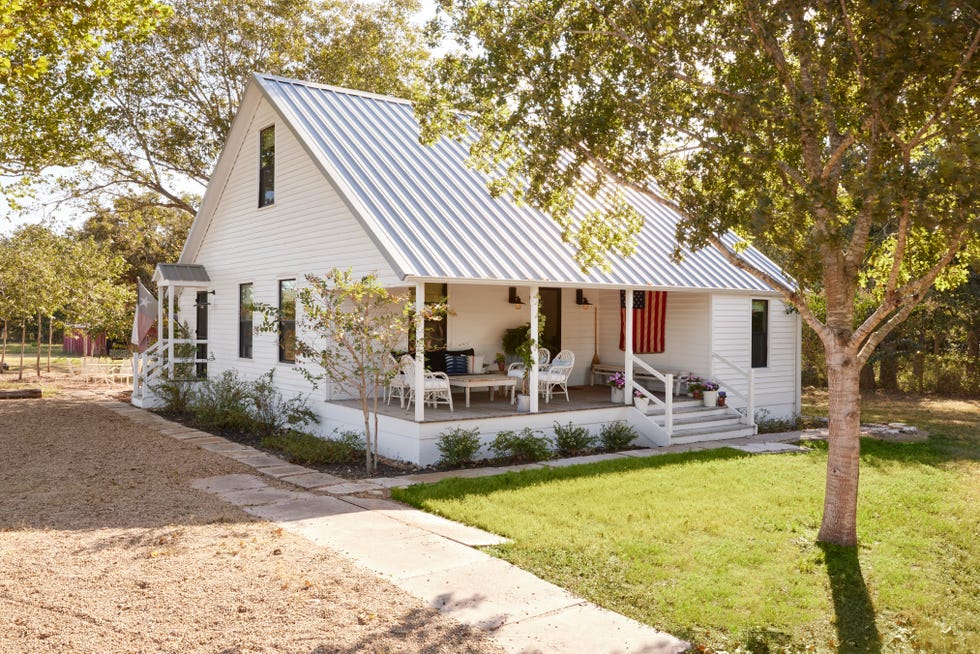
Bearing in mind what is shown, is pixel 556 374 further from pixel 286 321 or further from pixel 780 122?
pixel 780 122

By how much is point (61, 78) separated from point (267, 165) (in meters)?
7.67

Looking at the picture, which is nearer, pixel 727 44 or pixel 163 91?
pixel 727 44

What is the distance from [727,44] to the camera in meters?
7.08

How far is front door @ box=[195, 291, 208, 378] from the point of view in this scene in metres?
17.4

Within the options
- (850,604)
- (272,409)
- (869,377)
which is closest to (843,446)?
(850,604)

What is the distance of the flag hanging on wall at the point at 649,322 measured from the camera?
50.4 ft

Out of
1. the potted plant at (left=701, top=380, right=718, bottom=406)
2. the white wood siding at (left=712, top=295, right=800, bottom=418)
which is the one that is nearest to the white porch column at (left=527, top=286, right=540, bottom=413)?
the potted plant at (left=701, top=380, right=718, bottom=406)

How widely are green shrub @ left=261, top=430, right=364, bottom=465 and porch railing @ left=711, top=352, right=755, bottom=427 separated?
24.0 feet

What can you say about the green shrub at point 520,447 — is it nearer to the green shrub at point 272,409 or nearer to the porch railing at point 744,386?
the green shrub at point 272,409

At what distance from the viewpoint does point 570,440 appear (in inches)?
460

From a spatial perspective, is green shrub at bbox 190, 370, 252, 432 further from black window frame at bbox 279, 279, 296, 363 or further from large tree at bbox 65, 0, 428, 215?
large tree at bbox 65, 0, 428, 215

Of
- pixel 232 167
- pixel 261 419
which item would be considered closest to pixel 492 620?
pixel 261 419

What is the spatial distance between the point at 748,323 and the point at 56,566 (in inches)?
518

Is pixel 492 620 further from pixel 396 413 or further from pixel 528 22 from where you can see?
pixel 396 413
